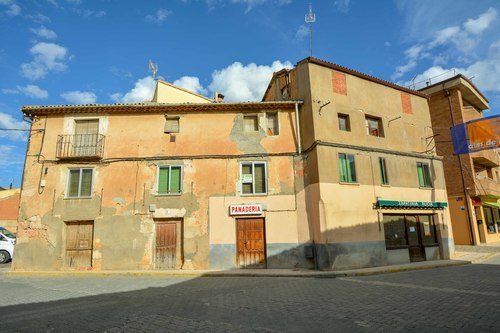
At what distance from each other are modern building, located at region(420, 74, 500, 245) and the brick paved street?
44.7ft

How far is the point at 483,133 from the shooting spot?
1602 centimetres

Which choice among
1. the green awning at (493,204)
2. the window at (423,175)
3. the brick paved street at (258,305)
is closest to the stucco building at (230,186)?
the window at (423,175)

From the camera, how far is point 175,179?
15.6m

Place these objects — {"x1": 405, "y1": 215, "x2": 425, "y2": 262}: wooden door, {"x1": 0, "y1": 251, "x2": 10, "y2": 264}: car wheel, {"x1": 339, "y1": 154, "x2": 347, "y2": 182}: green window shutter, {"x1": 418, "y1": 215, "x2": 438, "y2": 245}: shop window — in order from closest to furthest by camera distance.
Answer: {"x1": 339, "y1": 154, "x2": 347, "y2": 182}: green window shutter, {"x1": 405, "y1": 215, "x2": 425, "y2": 262}: wooden door, {"x1": 418, "y1": 215, "x2": 438, "y2": 245}: shop window, {"x1": 0, "y1": 251, "x2": 10, "y2": 264}: car wheel

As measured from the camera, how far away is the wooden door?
16031mm

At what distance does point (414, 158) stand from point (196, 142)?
12.0 m

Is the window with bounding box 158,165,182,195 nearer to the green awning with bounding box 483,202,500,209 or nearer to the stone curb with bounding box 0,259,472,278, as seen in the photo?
the stone curb with bounding box 0,259,472,278

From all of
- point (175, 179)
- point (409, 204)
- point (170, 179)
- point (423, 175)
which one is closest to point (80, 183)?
point (170, 179)

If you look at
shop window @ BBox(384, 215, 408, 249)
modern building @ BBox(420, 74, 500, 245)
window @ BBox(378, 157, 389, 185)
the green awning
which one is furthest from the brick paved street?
the green awning

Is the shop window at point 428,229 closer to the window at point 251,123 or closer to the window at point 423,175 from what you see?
the window at point 423,175

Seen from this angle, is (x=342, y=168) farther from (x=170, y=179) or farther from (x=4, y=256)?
(x=4, y=256)

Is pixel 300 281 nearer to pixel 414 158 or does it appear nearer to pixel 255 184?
pixel 255 184

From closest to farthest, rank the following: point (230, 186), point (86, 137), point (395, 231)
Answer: point (230, 186) → point (395, 231) → point (86, 137)

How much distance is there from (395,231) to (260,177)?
24.1 ft
